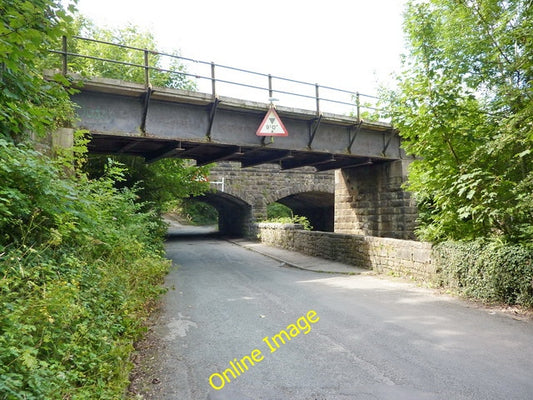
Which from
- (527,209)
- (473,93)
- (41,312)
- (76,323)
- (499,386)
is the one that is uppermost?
(473,93)

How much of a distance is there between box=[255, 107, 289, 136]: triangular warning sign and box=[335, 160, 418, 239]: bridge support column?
5850 millimetres

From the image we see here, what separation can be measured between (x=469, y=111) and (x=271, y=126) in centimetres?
557

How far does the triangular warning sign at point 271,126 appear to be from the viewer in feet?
37.8

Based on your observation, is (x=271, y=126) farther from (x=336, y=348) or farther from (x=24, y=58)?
(x=336, y=348)

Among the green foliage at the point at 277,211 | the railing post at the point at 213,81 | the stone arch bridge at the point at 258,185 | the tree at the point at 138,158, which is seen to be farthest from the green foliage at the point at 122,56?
the green foliage at the point at 277,211

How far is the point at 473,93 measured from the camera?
26.9ft

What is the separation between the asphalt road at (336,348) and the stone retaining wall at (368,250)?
1337mm

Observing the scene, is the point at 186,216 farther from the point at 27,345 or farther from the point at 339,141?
the point at 27,345

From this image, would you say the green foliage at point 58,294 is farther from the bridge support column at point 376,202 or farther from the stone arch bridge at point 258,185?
the stone arch bridge at point 258,185

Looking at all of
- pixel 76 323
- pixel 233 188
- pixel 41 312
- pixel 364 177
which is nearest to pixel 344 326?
pixel 76 323

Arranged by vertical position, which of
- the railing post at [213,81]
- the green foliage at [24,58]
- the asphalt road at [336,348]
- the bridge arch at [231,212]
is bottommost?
the asphalt road at [336,348]

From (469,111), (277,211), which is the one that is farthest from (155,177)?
(277,211)

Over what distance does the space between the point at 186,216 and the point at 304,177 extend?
34.5 metres

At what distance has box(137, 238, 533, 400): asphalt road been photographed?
11.8 ft
